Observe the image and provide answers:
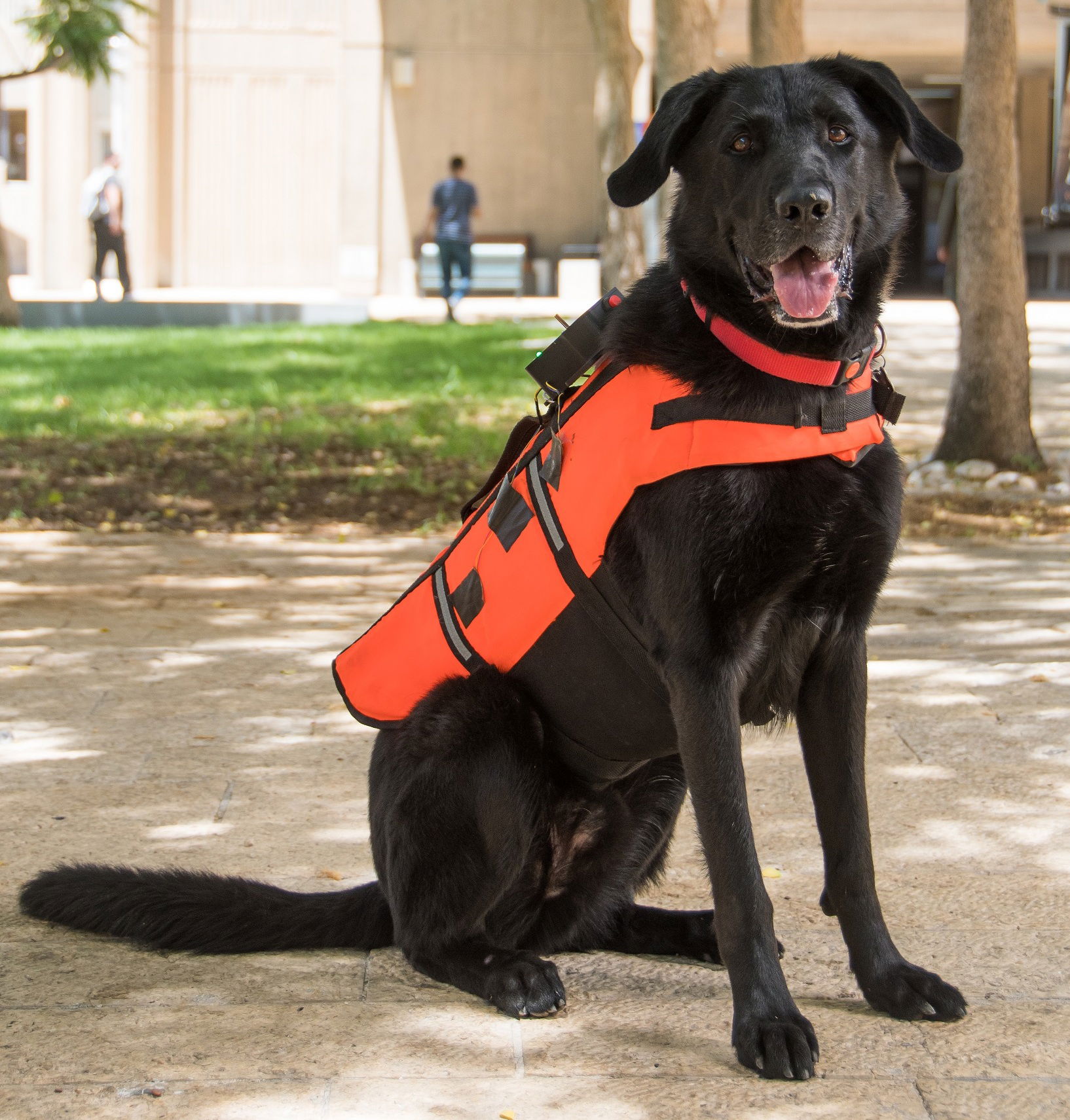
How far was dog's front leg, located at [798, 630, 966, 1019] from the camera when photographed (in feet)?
8.45

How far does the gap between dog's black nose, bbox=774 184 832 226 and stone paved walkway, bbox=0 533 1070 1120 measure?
144cm

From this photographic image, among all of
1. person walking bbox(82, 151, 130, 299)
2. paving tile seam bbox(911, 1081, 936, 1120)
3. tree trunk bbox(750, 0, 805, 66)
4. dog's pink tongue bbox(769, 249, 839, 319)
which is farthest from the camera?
person walking bbox(82, 151, 130, 299)

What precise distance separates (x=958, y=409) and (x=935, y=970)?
6487mm

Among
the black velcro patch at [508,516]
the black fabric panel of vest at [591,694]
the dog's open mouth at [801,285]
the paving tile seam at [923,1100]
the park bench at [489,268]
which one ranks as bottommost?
the paving tile seam at [923,1100]

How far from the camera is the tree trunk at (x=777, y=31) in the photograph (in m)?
9.69

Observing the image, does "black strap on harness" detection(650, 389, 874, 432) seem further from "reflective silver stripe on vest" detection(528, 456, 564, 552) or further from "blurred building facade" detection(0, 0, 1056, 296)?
"blurred building facade" detection(0, 0, 1056, 296)

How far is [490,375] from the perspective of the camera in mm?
12117

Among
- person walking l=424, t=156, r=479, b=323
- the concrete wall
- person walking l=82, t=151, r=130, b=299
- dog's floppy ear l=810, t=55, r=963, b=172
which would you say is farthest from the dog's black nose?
the concrete wall

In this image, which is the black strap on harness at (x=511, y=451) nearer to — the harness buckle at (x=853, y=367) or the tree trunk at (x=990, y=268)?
the harness buckle at (x=853, y=367)

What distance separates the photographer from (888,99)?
8.55 feet

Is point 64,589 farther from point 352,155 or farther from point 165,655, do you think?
point 352,155

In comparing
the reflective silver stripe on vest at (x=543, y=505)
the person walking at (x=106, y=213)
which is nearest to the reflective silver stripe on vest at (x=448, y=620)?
the reflective silver stripe on vest at (x=543, y=505)

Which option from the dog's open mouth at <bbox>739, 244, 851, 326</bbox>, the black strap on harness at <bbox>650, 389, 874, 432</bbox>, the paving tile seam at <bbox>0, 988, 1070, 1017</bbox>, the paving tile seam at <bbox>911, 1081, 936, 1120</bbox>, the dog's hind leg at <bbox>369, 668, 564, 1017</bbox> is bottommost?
the paving tile seam at <bbox>0, 988, 1070, 1017</bbox>

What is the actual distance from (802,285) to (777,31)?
8003mm
